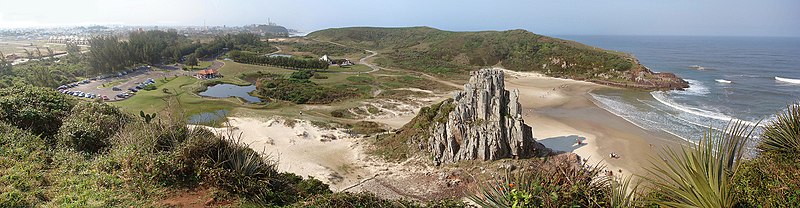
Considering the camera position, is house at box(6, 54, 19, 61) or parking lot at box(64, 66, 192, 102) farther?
house at box(6, 54, 19, 61)

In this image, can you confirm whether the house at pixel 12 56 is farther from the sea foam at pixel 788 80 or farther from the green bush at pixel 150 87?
the sea foam at pixel 788 80

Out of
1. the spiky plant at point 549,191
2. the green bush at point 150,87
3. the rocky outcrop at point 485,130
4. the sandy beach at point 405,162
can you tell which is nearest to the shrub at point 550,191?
the spiky plant at point 549,191

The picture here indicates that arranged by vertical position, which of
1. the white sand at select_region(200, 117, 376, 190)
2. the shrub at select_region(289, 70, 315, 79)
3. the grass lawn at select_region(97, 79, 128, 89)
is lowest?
the white sand at select_region(200, 117, 376, 190)

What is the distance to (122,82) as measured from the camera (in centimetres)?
4969

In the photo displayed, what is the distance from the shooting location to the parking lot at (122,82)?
1657 inches

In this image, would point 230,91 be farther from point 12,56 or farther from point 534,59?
point 534,59

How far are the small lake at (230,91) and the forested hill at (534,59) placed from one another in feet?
111

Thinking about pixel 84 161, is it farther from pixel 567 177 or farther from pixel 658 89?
pixel 658 89

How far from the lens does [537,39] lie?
8906 cm

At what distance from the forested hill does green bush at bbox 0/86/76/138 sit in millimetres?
58169

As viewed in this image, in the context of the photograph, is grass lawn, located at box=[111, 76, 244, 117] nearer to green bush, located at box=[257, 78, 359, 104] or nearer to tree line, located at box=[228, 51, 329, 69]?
green bush, located at box=[257, 78, 359, 104]

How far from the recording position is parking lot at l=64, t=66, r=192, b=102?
42.1 meters


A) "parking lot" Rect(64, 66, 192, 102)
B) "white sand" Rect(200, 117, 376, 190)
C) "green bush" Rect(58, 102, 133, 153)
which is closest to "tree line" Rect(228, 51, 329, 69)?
"parking lot" Rect(64, 66, 192, 102)

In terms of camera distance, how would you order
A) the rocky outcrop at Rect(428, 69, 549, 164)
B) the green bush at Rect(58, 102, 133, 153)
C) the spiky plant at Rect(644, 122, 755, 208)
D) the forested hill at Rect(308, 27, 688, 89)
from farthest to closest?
the forested hill at Rect(308, 27, 688, 89)
the rocky outcrop at Rect(428, 69, 549, 164)
the green bush at Rect(58, 102, 133, 153)
the spiky plant at Rect(644, 122, 755, 208)
